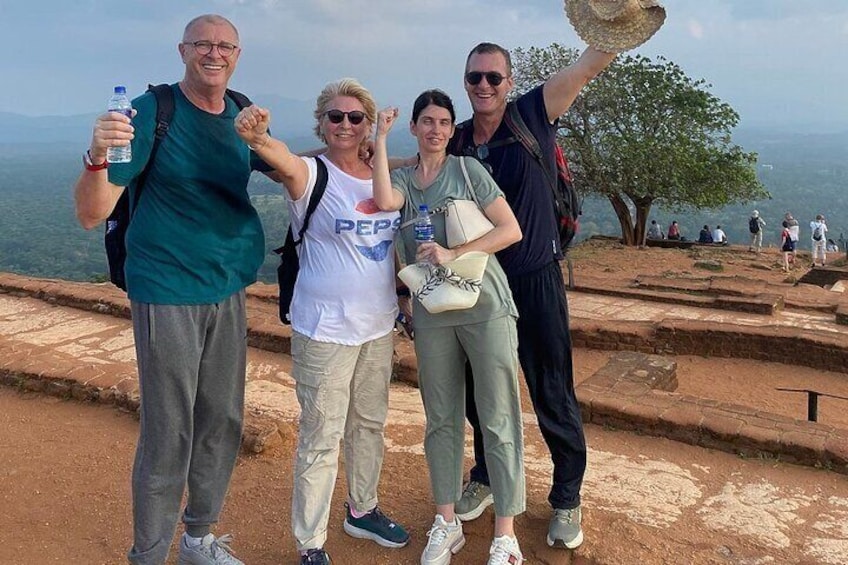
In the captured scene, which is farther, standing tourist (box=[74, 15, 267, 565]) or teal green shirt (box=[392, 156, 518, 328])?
teal green shirt (box=[392, 156, 518, 328])

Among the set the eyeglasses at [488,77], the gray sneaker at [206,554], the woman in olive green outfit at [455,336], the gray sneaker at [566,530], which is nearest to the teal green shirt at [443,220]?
the woman in olive green outfit at [455,336]

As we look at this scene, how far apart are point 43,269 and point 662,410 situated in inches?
2251

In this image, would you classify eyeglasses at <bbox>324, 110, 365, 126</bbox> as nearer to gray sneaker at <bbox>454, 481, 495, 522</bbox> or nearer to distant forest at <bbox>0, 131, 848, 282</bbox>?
gray sneaker at <bbox>454, 481, 495, 522</bbox>

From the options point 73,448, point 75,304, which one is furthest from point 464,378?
point 75,304

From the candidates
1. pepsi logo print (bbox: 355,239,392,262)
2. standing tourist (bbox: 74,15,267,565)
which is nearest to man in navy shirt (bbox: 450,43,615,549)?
pepsi logo print (bbox: 355,239,392,262)

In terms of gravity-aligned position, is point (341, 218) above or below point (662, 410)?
above

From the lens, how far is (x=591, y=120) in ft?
76.2

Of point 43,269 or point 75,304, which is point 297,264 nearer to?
point 75,304

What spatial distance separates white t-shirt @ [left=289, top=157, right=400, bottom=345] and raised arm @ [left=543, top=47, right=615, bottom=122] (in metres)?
0.83

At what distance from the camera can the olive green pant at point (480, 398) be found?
2.75 metres

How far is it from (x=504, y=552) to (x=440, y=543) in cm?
28

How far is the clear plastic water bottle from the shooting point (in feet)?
7.17

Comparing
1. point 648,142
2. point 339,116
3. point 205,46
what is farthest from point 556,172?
point 648,142

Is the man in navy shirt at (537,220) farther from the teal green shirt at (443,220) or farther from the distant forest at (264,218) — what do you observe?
the distant forest at (264,218)
